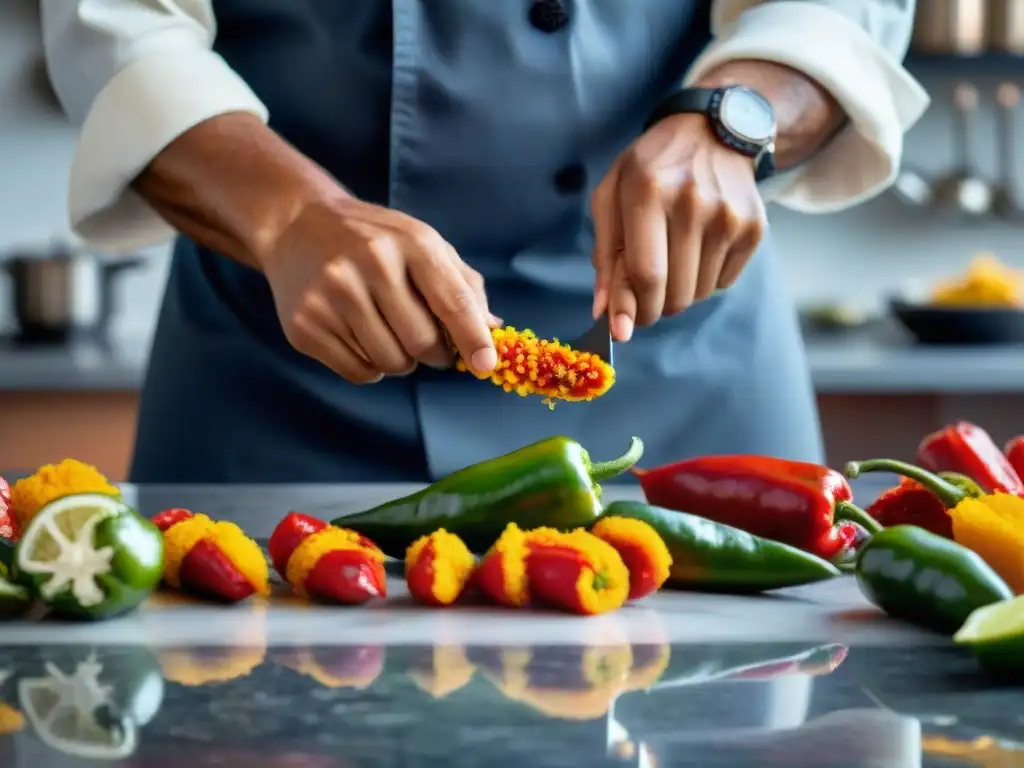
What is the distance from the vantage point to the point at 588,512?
0.92 m

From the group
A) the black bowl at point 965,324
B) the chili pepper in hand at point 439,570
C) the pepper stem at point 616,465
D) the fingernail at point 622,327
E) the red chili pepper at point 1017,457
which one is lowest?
the black bowl at point 965,324

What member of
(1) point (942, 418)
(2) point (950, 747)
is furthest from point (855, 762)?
(1) point (942, 418)

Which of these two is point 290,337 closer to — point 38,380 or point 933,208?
point 38,380

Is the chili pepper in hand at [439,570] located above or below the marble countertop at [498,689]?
below

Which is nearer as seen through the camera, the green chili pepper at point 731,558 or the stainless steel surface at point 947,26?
the green chili pepper at point 731,558

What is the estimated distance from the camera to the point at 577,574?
2.65 feet

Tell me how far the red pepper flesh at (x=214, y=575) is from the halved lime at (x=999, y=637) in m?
0.38

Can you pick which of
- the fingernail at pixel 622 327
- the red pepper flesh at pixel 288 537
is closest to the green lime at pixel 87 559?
the red pepper flesh at pixel 288 537

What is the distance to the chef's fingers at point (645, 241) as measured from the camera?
1.05 meters

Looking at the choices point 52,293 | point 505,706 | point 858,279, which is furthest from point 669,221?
point 858,279

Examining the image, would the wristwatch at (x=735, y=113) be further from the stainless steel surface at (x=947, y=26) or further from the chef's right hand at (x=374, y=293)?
the stainless steel surface at (x=947, y=26)

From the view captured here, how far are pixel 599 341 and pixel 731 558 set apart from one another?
0.23 m

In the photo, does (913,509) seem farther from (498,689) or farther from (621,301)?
(498,689)

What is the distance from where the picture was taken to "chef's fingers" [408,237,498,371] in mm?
953
